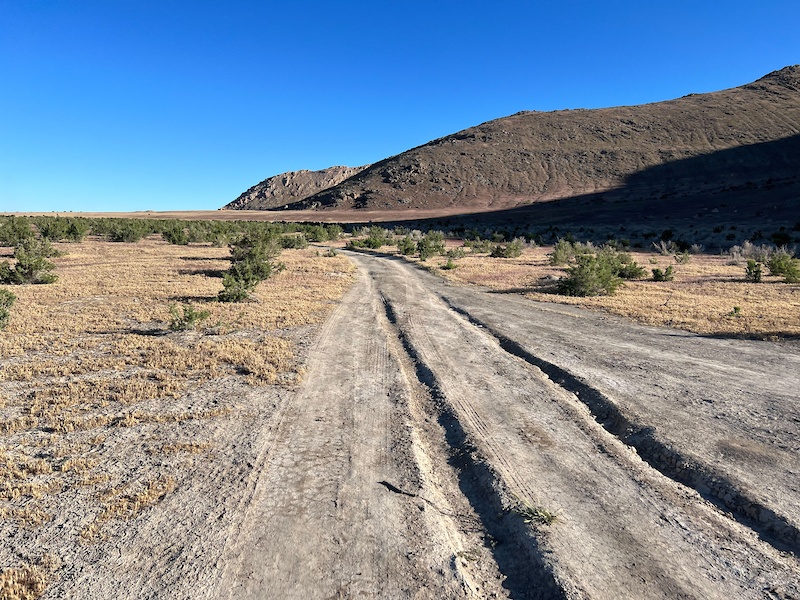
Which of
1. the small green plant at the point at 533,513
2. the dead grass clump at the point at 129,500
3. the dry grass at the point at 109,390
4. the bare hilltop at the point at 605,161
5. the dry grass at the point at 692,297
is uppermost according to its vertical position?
the bare hilltop at the point at 605,161

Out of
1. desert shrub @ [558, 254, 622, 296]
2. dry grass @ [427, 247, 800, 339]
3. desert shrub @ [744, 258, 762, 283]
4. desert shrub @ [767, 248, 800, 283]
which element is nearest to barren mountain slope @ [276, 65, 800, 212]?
dry grass @ [427, 247, 800, 339]

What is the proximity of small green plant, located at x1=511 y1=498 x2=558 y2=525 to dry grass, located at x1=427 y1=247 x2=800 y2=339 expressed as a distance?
9.96 meters

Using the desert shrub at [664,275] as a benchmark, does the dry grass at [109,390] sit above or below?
above

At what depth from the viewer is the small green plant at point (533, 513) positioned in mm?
4168

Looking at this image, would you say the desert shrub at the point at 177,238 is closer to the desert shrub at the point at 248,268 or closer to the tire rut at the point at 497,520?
the desert shrub at the point at 248,268

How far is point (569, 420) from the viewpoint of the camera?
257 inches

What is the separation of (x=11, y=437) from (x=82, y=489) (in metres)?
2.01

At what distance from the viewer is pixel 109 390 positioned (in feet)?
24.1

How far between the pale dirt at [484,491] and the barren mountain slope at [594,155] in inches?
3535

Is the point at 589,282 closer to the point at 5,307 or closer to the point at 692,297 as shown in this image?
the point at 692,297

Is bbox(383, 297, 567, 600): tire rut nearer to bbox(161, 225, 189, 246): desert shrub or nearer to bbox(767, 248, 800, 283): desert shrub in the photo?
bbox(767, 248, 800, 283): desert shrub

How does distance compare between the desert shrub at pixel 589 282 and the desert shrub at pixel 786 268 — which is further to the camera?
the desert shrub at pixel 786 268

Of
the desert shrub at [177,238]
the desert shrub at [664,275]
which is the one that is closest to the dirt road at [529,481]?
the desert shrub at [664,275]

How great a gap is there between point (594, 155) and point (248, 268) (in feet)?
366
